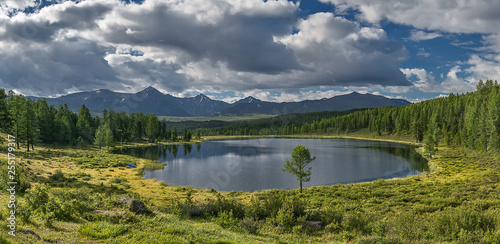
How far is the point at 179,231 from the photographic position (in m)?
11.8

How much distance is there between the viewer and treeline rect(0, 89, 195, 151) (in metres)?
70.8

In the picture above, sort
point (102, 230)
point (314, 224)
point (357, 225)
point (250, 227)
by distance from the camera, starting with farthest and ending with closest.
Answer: point (314, 224)
point (357, 225)
point (250, 227)
point (102, 230)

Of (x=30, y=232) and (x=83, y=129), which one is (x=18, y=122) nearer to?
(x=83, y=129)

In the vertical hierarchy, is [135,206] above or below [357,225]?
above

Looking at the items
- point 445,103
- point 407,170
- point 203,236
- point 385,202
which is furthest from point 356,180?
point 445,103

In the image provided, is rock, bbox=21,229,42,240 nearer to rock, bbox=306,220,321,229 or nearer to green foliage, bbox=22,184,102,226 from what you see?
green foliage, bbox=22,184,102,226

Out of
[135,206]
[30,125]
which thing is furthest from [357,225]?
[30,125]

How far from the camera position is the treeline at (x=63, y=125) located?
70.8 metres

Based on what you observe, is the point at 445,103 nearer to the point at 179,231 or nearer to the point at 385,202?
the point at 385,202

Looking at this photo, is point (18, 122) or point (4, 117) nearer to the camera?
point (4, 117)

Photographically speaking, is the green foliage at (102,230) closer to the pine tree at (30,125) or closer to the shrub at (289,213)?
the shrub at (289,213)

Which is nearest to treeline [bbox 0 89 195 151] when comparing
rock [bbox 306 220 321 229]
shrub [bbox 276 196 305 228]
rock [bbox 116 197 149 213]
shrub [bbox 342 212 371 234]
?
rock [bbox 116 197 149 213]

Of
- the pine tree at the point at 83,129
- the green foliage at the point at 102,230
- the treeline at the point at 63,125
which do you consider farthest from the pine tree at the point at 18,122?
the green foliage at the point at 102,230

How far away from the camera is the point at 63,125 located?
98062mm
